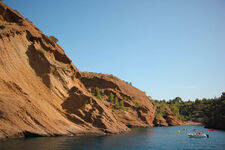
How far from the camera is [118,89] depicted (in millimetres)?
94938

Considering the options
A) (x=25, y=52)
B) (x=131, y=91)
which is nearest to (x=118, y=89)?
(x=131, y=91)

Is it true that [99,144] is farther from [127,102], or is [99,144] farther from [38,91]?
[127,102]

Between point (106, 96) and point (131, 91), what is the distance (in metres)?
17.5

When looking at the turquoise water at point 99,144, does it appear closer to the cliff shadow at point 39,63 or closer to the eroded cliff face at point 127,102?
the cliff shadow at point 39,63

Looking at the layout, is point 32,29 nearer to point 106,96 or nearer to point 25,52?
point 25,52

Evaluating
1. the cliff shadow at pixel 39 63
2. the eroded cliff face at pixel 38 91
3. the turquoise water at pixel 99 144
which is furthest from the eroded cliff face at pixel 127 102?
the turquoise water at pixel 99 144

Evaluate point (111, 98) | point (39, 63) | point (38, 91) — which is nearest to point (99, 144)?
point (38, 91)

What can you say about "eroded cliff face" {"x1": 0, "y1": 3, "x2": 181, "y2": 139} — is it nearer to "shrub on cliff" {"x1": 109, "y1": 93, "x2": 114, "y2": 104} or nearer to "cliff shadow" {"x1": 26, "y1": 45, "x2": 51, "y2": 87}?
"cliff shadow" {"x1": 26, "y1": 45, "x2": 51, "y2": 87}

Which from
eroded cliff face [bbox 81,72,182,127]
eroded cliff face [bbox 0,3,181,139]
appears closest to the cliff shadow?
eroded cliff face [bbox 0,3,181,139]

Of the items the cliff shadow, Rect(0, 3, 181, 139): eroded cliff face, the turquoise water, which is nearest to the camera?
the turquoise water

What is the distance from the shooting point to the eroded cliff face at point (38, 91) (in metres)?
32.4

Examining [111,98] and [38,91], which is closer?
[38,91]

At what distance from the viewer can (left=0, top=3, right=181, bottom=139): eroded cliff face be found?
106 ft

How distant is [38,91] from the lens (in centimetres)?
4000
